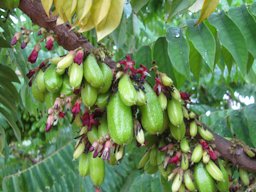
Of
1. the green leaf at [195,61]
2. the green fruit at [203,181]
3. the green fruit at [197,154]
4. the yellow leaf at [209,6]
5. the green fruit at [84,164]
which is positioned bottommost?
the green fruit at [203,181]

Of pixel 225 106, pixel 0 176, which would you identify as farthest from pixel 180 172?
pixel 225 106

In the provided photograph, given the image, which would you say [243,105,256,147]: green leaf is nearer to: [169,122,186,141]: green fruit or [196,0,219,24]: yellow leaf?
[169,122,186,141]: green fruit

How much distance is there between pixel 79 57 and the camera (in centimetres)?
120

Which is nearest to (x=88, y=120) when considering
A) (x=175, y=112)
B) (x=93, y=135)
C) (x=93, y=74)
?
(x=93, y=135)

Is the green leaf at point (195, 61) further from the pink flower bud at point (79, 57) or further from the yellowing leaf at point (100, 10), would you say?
the yellowing leaf at point (100, 10)

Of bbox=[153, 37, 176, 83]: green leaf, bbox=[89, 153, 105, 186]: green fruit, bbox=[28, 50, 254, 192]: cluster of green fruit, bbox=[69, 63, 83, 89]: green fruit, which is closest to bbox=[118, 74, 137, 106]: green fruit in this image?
bbox=[28, 50, 254, 192]: cluster of green fruit

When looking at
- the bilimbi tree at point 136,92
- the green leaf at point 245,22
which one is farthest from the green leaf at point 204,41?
the green leaf at point 245,22

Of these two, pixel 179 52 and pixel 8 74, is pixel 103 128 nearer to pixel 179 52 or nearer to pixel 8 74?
pixel 179 52

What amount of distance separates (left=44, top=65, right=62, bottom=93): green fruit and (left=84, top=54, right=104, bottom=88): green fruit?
0.08 m

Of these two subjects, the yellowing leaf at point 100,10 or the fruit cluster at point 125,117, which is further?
the fruit cluster at point 125,117

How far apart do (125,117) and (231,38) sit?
49 centimetres

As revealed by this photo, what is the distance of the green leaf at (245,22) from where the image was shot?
1.43m

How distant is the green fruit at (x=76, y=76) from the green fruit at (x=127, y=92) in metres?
0.11

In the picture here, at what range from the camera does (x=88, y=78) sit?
1.17m
